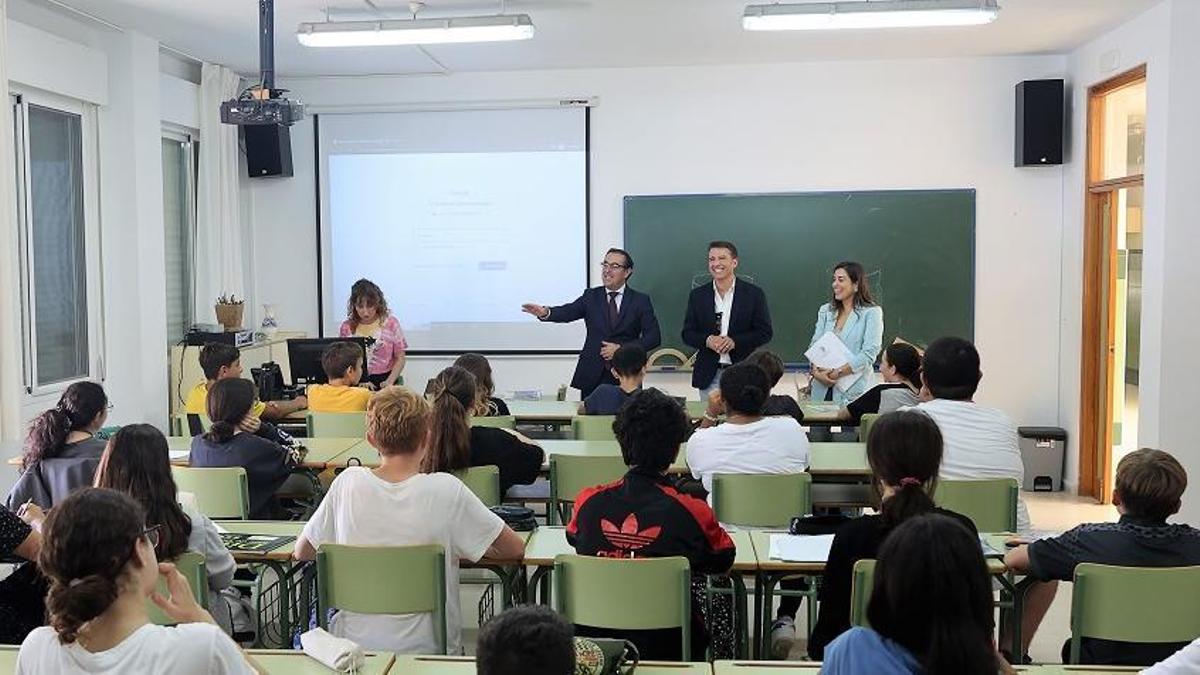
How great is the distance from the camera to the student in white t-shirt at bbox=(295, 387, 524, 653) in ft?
11.0

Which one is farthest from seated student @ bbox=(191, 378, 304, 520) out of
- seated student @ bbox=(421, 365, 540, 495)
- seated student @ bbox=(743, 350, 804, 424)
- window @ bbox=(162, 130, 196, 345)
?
window @ bbox=(162, 130, 196, 345)

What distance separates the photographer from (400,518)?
3.39 meters

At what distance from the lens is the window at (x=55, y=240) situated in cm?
677

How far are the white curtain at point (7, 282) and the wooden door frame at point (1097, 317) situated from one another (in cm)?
680

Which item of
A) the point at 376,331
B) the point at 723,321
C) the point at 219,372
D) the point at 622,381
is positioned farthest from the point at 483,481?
the point at 376,331

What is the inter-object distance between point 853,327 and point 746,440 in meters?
2.57

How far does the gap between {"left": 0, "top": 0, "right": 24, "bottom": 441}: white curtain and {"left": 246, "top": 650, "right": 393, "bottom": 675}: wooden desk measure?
13.3ft

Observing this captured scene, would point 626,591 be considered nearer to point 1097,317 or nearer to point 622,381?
point 622,381

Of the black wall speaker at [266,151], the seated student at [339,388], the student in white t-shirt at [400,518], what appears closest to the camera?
the student in white t-shirt at [400,518]

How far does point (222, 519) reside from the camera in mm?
4438

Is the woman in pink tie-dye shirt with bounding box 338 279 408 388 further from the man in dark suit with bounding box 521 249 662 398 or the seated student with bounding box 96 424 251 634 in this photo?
the seated student with bounding box 96 424 251 634

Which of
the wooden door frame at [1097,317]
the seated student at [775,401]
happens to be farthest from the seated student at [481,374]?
the wooden door frame at [1097,317]

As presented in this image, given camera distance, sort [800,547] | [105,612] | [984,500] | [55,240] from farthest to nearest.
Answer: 1. [55,240]
2. [984,500]
3. [800,547]
4. [105,612]

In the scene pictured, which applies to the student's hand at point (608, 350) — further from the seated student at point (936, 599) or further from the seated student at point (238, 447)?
the seated student at point (936, 599)
